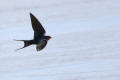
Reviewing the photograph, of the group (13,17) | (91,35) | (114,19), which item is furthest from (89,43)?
(13,17)

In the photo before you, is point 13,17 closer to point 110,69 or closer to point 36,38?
point 110,69

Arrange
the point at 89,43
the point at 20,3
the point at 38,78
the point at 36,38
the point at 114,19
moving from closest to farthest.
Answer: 1. the point at 36,38
2. the point at 38,78
3. the point at 89,43
4. the point at 114,19
5. the point at 20,3

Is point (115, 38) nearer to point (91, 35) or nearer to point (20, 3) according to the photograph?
point (91, 35)

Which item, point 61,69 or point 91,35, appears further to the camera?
point 91,35

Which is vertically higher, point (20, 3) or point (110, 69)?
point (20, 3)

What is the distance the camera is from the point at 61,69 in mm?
4125

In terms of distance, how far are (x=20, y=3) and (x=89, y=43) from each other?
1047 millimetres

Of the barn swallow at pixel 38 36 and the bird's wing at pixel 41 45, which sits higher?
the barn swallow at pixel 38 36

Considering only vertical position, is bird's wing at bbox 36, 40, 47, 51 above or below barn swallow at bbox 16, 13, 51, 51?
below

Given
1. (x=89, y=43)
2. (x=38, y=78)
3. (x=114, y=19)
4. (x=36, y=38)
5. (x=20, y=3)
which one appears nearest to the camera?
(x=36, y=38)

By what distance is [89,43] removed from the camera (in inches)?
175

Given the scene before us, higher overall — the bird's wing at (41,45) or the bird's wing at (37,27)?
the bird's wing at (37,27)

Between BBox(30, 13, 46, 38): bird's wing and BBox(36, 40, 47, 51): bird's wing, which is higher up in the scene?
BBox(30, 13, 46, 38): bird's wing

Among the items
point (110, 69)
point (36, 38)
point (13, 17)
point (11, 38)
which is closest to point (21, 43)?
point (11, 38)
